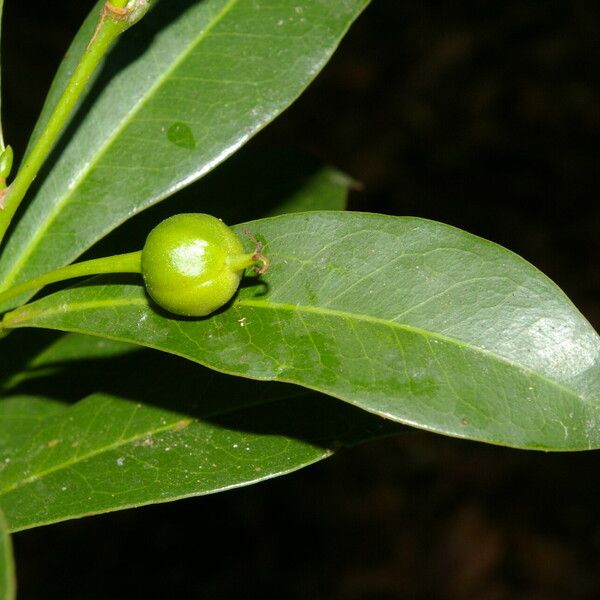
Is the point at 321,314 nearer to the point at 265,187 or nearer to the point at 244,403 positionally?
the point at 244,403

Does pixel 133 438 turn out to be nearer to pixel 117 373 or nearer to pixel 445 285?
pixel 117 373

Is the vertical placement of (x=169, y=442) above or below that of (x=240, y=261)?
below

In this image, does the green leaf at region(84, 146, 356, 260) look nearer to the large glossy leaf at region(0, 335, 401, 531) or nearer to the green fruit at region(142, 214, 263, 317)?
the large glossy leaf at region(0, 335, 401, 531)

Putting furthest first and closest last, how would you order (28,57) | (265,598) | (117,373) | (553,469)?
(28,57), (553,469), (265,598), (117,373)

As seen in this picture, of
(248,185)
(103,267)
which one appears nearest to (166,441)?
(103,267)

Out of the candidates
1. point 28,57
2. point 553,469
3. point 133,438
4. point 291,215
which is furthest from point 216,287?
point 28,57

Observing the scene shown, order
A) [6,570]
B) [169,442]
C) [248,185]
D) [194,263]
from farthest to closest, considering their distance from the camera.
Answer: [248,185]
[169,442]
[194,263]
[6,570]

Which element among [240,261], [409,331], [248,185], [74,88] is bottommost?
[248,185]

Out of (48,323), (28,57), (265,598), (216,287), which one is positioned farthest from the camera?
(28,57)
